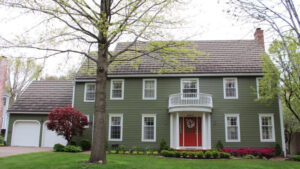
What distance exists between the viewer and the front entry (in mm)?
18906

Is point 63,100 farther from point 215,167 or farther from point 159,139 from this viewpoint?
point 215,167

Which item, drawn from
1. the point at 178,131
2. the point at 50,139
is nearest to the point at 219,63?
the point at 178,131

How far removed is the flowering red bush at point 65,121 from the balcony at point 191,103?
21.4 ft

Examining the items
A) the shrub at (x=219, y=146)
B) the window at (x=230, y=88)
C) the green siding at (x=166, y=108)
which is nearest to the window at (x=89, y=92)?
the green siding at (x=166, y=108)

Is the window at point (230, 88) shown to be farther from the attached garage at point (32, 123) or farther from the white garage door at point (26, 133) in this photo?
the white garage door at point (26, 133)

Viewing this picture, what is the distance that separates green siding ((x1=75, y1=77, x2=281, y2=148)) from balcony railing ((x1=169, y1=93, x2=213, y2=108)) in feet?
2.52

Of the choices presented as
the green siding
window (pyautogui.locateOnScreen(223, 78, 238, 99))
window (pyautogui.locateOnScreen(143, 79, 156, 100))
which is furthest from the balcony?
window (pyautogui.locateOnScreen(143, 79, 156, 100))

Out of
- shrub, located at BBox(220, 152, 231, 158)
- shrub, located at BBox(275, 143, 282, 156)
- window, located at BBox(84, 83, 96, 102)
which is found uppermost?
window, located at BBox(84, 83, 96, 102)

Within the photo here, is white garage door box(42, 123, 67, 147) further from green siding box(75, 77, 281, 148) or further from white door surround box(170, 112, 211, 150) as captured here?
white door surround box(170, 112, 211, 150)

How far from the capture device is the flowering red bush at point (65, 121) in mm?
17562

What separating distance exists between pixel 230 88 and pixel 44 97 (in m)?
15.4

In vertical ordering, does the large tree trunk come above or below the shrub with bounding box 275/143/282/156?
above

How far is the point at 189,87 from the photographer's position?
19.5m

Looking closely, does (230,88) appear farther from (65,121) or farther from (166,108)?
(65,121)
